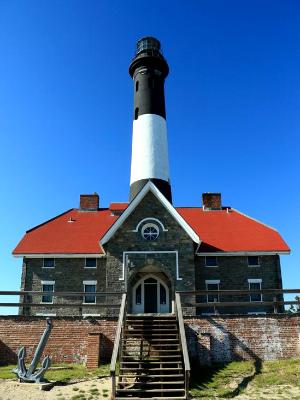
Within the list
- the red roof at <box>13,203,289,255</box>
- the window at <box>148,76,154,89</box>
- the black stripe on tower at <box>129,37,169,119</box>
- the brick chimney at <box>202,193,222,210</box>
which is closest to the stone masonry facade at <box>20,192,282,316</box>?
the red roof at <box>13,203,289,255</box>

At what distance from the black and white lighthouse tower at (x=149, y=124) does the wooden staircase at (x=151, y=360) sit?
944cm

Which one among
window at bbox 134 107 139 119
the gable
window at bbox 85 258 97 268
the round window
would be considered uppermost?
window at bbox 134 107 139 119

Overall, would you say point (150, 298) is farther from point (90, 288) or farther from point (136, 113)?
point (136, 113)

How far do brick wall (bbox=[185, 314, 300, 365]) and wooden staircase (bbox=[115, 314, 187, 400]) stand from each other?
1.26 meters

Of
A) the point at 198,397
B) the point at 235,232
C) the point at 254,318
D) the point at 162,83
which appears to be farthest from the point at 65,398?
the point at 162,83

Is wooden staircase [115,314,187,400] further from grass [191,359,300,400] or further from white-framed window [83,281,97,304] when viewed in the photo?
white-framed window [83,281,97,304]

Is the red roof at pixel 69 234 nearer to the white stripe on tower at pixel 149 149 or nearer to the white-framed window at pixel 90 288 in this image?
the white-framed window at pixel 90 288

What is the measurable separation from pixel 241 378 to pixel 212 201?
50.8 feet

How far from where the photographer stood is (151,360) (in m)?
14.2

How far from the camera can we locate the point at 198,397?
41.1 ft

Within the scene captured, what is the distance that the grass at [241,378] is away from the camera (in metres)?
13.2

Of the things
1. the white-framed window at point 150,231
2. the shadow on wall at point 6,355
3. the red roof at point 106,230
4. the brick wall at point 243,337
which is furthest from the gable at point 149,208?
the shadow on wall at point 6,355

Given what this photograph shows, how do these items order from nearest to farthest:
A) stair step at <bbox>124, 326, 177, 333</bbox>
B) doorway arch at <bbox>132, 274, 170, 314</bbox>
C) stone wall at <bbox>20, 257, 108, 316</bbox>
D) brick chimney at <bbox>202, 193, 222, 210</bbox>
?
stair step at <bbox>124, 326, 177, 333</bbox>
doorway arch at <bbox>132, 274, 170, 314</bbox>
stone wall at <bbox>20, 257, 108, 316</bbox>
brick chimney at <bbox>202, 193, 222, 210</bbox>

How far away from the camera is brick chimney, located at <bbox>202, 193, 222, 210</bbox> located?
28859 millimetres
